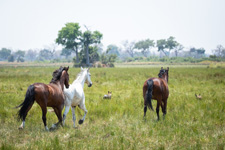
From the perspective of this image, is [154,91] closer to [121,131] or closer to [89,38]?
[121,131]

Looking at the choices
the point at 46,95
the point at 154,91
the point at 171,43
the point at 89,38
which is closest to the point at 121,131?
the point at 154,91

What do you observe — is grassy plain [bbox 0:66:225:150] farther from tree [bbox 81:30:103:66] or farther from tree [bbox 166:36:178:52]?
tree [bbox 166:36:178:52]

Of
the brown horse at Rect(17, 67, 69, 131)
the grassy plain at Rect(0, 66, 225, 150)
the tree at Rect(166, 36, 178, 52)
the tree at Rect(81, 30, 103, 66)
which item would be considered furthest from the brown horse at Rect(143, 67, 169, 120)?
the tree at Rect(166, 36, 178, 52)

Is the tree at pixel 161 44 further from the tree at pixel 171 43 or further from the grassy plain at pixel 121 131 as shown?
the grassy plain at pixel 121 131

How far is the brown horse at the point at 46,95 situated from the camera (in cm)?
598

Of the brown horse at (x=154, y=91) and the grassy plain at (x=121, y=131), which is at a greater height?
the brown horse at (x=154, y=91)

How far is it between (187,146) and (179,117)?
109 inches

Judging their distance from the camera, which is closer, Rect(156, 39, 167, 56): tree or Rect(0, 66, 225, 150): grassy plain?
Rect(0, 66, 225, 150): grassy plain

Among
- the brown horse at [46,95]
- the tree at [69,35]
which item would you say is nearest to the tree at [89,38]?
the tree at [69,35]

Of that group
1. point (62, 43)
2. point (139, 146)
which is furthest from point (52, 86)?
point (62, 43)

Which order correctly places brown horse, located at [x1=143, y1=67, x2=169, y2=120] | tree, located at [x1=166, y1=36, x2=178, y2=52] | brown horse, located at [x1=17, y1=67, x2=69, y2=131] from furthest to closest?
tree, located at [x1=166, y1=36, x2=178, y2=52] → brown horse, located at [x1=143, y1=67, x2=169, y2=120] → brown horse, located at [x1=17, y1=67, x2=69, y2=131]

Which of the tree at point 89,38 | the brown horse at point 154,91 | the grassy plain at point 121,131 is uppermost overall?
the tree at point 89,38

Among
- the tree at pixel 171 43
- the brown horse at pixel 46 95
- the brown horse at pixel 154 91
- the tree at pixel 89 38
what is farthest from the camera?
the tree at pixel 171 43

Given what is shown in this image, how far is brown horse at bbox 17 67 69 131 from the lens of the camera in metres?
5.98
